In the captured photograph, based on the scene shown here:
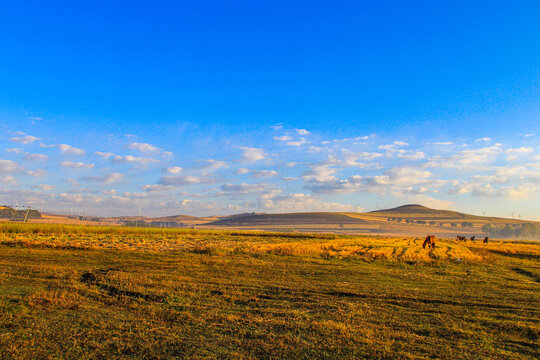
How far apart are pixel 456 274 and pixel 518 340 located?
12.0 m

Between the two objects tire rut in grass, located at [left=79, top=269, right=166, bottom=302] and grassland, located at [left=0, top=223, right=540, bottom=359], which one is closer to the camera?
grassland, located at [left=0, top=223, right=540, bottom=359]

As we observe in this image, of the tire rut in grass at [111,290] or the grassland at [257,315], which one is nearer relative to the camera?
the grassland at [257,315]

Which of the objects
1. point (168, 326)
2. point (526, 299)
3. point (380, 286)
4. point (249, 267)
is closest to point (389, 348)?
point (168, 326)

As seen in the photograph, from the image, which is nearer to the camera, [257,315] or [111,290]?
[257,315]

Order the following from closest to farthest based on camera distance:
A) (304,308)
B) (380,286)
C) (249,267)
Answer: (304,308) → (380,286) → (249,267)

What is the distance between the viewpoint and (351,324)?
8141mm

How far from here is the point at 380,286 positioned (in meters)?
13.6

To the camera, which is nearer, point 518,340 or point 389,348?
point 389,348

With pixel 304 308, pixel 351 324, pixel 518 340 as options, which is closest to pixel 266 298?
pixel 304 308

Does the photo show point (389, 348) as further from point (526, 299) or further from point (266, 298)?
point (526, 299)

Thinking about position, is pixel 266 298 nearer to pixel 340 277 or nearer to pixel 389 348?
pixel 389 348

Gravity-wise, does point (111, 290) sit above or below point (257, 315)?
above

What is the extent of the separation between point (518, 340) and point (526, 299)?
233 inches

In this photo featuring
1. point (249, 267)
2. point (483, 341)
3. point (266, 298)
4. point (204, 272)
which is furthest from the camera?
point (249, 267)
